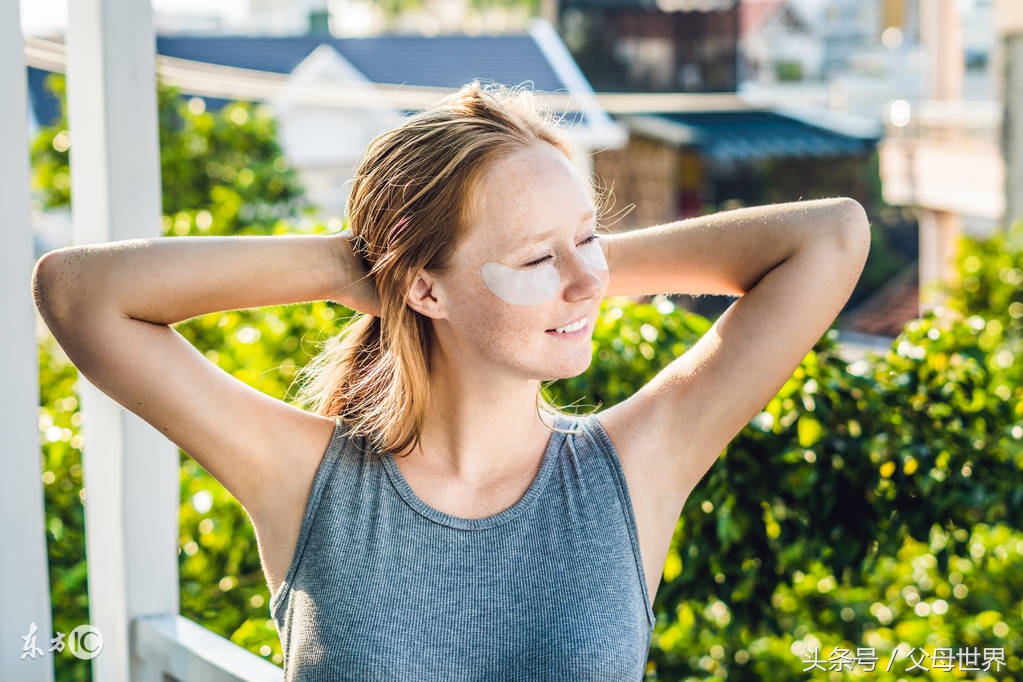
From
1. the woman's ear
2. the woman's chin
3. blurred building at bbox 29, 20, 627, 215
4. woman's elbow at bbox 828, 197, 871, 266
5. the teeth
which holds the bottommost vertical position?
the woman's chin

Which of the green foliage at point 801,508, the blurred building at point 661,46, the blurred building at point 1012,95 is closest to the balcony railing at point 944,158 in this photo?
the blurred building at point 1012,95

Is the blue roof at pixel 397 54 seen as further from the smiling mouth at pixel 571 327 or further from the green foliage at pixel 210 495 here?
the smiling mouth at pixel 571 327

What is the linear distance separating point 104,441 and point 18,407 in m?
0.14

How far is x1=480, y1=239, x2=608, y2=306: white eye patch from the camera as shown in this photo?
1104 millimetres

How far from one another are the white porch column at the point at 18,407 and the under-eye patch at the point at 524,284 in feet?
2.16

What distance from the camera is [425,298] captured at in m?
1.16

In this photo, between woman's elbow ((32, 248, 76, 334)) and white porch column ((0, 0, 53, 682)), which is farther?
white porch column ((0, 0, 53, 682))

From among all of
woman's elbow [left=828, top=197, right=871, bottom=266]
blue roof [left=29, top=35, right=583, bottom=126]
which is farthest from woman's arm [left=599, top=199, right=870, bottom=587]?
blue roof [left=29, top=35, right=583, bottom=126]

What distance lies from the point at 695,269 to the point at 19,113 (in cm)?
85

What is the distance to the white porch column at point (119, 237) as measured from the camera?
4.90ft

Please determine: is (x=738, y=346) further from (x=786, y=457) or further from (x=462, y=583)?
(x=786, y=457)

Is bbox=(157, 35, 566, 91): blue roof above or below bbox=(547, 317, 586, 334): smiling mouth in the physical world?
above

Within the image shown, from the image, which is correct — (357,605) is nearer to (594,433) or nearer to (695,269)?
(594,433)

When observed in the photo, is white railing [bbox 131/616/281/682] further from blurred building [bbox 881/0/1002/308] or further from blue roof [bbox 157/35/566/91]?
blue roof [bbox 157/35/566/91]
